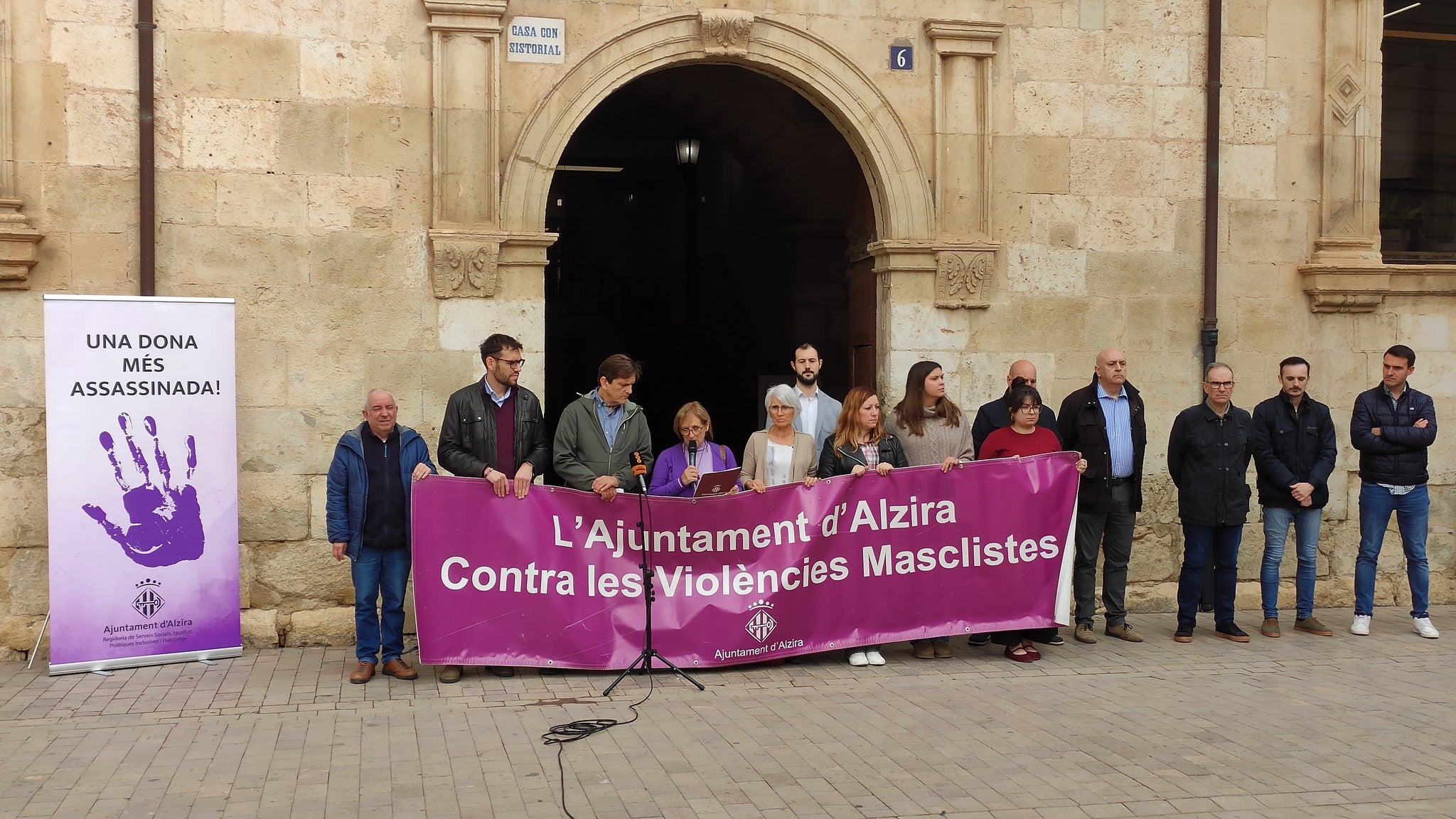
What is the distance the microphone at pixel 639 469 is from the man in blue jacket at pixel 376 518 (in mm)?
1118

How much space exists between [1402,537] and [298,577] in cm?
718

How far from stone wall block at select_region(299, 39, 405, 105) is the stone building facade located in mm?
18

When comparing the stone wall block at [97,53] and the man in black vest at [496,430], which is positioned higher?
the stone wall block at [97,53]

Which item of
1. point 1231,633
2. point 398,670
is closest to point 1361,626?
point 1231,633

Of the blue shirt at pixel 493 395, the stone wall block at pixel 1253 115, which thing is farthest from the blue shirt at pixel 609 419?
the stone wall block at pixel 1253 115

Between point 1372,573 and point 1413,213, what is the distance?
328 centimetres

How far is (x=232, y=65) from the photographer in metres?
8.25

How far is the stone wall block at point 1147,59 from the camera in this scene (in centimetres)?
960

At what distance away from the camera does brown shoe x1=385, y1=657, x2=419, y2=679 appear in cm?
731

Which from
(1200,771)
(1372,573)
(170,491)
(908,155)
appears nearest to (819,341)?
(908,155)

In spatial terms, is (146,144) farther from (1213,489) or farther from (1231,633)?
(1231,633)

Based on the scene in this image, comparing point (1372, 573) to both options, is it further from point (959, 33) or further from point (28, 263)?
point (28, 263)

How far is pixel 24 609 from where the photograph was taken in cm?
797

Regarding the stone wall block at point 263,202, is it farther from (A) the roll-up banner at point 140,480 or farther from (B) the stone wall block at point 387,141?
(A) the roll-up banner at point 140,480
